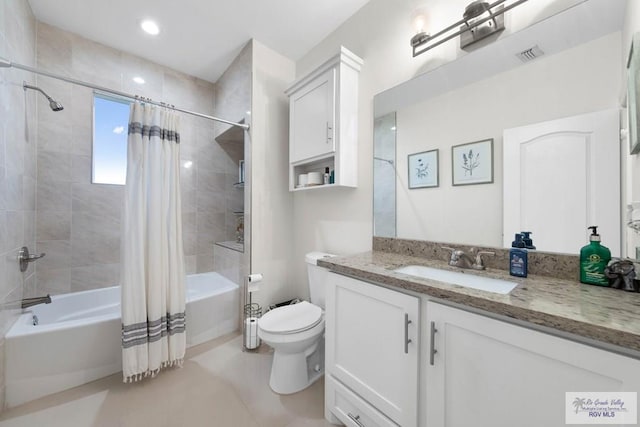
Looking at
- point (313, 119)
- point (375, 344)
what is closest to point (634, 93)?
point (375, 344)

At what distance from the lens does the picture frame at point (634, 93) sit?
74cm

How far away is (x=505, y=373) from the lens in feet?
2.43

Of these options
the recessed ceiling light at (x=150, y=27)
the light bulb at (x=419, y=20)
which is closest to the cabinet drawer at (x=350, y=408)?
the light bulb at (x=419, y=20)

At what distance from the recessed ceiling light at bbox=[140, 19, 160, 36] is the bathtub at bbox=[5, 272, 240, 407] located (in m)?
2.27

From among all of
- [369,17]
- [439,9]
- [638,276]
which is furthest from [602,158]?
[369,17]

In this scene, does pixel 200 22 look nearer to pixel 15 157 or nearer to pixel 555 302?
pixel 15 157

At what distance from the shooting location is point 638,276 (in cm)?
81

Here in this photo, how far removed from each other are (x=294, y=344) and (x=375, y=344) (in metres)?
0.62

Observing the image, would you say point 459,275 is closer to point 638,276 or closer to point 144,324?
point 638,276

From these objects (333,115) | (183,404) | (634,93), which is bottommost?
(183,404)

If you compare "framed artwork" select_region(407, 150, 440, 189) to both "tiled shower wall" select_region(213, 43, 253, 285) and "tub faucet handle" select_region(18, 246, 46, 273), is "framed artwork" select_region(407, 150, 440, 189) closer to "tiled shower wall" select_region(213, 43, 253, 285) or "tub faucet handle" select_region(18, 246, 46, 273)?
"tiled shower wall" select_region(213, 43, 253, 285)

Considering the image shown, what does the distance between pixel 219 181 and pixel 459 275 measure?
2701mm

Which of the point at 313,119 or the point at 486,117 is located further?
the point at 313,119

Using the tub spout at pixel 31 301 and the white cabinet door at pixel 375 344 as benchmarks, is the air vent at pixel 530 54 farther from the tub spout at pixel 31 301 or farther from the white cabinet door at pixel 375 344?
the tub spout at pixel 31 301
